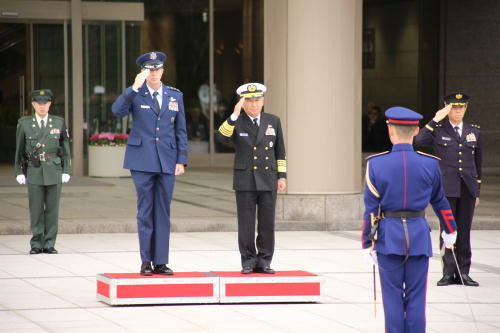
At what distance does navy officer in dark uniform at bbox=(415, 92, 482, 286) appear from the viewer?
10.8 metres

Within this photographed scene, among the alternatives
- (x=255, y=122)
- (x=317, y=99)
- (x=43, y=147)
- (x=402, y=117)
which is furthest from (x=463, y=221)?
(x=43, y=147)

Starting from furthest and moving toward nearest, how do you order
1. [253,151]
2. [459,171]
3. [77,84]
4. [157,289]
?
[77,84] < [459,171] < [253,151] < [157,289]

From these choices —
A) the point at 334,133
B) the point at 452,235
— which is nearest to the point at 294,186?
the point at 334,133

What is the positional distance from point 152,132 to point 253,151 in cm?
99

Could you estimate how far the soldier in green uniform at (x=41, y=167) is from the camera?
12742 millimetres

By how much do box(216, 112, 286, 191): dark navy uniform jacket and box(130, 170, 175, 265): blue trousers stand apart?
0.68 meters

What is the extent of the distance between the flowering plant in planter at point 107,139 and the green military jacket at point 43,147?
441 inches

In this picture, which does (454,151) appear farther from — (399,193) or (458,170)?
(399,193)

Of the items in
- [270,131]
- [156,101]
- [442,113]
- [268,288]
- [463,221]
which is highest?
[156,101]

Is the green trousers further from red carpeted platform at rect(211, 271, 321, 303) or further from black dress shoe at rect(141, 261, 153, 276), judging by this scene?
red carpeted platform at rect(211, 271, 321, 303)

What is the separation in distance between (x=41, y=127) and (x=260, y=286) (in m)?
4.38

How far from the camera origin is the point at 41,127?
12.8 metres

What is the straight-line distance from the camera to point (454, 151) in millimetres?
10898

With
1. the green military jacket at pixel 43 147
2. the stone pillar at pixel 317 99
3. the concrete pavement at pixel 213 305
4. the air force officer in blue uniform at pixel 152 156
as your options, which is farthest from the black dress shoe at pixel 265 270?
the stone pillar at pixel 317 99
